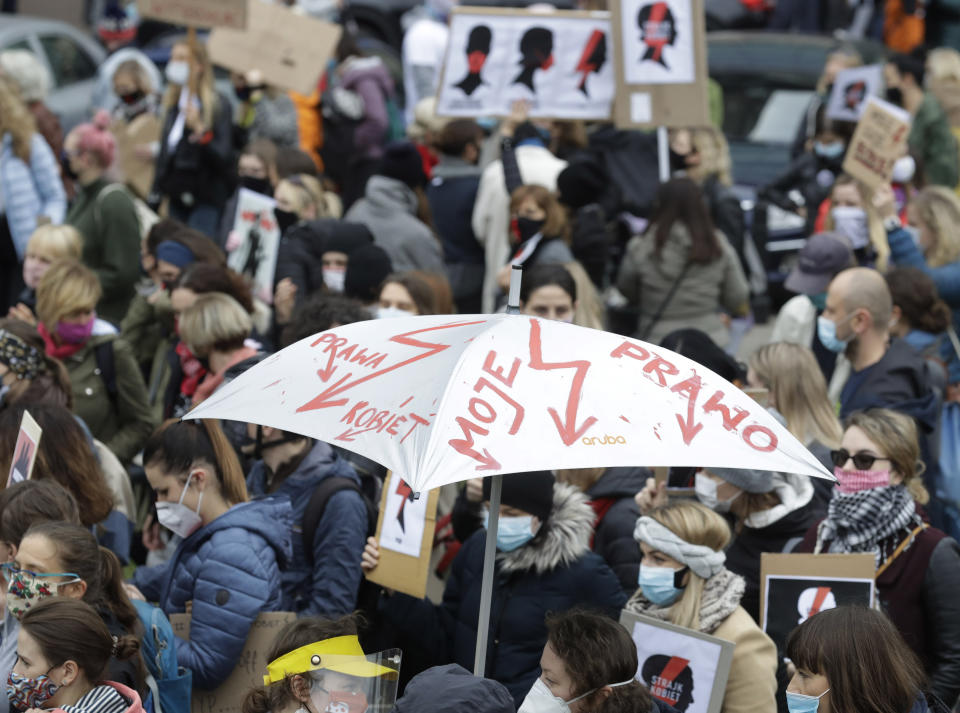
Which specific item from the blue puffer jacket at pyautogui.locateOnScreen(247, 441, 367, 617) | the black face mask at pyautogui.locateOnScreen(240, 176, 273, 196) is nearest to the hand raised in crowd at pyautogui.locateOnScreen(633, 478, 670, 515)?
the blue puffer jacket at pyautogui.locateOnScreen(247, 441, 367, 617)

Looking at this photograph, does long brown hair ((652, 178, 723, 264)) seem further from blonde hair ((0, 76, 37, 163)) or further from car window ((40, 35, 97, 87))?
car window ((40, 35, 97, 87))

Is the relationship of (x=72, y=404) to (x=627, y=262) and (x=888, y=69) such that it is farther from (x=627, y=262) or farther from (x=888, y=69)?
(x=888, y=69)

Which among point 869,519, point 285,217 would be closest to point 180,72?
point 285,217

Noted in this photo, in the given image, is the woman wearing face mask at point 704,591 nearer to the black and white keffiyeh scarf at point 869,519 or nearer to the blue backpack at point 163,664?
the black and white keffiyeh scarf at point 869,519

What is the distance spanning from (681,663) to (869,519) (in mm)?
956

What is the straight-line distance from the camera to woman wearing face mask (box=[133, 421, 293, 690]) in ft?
14.8

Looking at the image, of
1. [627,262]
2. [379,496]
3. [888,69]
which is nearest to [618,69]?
[627,262]

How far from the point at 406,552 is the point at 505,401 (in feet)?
5.48

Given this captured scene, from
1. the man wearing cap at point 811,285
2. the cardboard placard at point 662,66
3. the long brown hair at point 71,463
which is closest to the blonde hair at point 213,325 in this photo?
the long brown hair at point 71,463

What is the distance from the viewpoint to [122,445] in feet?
22.1

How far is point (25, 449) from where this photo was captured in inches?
200

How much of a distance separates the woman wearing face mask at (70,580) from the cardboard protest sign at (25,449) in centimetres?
80

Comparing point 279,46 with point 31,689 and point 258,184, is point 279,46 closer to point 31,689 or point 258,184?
point 258,184

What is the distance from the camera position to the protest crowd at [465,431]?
155 inches
